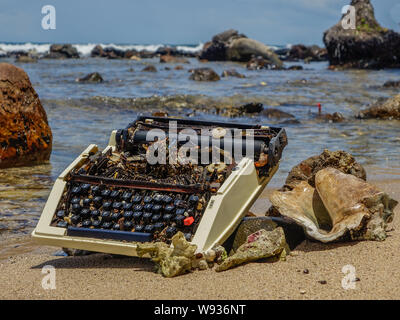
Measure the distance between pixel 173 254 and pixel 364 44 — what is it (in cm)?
3683

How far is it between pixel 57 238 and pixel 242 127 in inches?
67.8

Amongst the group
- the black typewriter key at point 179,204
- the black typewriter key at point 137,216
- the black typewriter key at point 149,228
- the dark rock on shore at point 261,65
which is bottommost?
the black typewriter key at point 149,228

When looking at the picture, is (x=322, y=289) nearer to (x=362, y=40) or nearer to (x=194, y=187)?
(x=194, y=187)

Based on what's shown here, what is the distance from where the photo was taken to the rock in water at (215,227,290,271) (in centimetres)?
346

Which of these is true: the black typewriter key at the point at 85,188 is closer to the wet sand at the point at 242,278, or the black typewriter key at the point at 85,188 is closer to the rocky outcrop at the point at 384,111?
the wet sand at the point at 242,278

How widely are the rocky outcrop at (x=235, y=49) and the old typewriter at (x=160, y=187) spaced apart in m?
34.0

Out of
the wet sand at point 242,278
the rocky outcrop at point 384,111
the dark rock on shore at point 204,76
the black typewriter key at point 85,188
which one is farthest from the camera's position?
the dark rock on shore at point 204,76

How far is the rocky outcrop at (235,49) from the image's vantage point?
131 feet

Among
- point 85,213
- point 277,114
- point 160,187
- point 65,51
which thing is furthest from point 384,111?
point 65,51

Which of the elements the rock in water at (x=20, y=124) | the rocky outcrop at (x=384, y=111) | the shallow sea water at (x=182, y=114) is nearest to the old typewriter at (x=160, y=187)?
the shallow sea water at (x=182, y=114)

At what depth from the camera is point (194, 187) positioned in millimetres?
→ 3555

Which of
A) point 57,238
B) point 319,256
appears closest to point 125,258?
point 57,238

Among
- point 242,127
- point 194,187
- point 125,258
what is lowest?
point 125,258

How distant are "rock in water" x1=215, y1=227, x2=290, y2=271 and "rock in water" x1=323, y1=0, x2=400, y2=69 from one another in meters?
33.7
